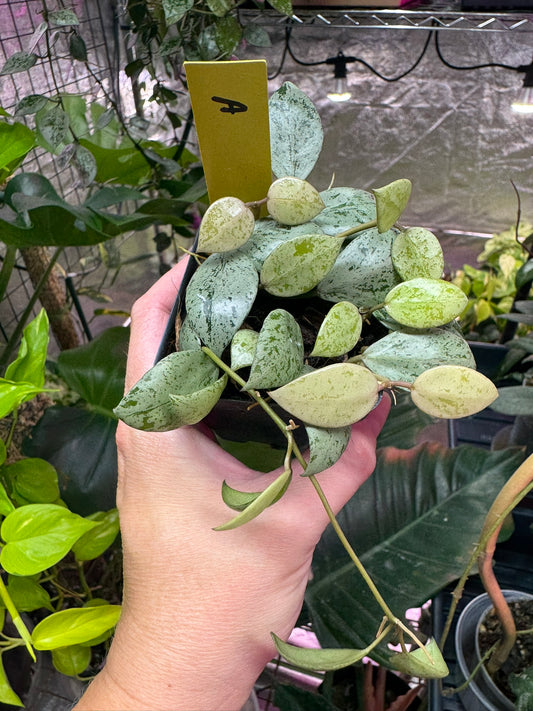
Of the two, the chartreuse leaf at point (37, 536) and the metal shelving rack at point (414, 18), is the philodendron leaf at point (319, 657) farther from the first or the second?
the metal shelving rack at point (414, 18)

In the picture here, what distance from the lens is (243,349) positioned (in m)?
0.31

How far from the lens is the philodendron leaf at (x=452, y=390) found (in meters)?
0.28

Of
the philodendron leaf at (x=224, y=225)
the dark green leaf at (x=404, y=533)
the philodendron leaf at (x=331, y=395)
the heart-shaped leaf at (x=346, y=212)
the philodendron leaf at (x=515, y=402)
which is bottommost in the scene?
the dark green leaf at (x=404, y=533)

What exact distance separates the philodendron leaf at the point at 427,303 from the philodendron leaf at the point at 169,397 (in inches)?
4.4

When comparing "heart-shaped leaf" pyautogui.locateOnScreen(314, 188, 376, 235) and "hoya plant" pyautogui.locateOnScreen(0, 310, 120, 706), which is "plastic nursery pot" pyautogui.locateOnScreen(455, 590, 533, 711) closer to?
"hoya plant" pyautogui.locateOnScreen(0, 310, 120, 706)

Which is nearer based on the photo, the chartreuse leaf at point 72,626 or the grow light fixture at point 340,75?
the chartreuse leaf at point 72,626

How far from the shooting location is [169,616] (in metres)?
0.40

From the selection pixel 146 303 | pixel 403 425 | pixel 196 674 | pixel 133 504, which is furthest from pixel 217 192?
pixel 403 425

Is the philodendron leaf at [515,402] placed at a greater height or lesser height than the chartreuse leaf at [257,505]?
lesser

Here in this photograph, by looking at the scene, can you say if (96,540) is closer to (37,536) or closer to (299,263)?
(37,536)

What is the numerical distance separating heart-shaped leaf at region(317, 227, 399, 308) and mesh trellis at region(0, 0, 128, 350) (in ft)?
2.57

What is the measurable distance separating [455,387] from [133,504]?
0.89 ft

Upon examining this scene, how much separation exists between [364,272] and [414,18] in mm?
923

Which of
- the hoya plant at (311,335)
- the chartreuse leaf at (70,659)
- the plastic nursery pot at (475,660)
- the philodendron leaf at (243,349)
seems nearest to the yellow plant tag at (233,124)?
the hoya plant at (311,335)
